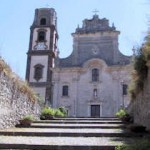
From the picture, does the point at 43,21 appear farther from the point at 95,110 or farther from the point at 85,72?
the point at 95,110

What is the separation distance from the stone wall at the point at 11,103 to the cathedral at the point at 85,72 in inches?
755

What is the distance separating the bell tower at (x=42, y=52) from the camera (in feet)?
121

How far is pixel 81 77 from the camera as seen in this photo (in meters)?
35.2

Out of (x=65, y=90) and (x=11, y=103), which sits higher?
(x=65, y=90)

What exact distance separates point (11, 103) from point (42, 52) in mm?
27077

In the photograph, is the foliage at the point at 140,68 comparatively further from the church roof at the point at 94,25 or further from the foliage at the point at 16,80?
the church roof at the point at 94,25

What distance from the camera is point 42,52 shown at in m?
38.7

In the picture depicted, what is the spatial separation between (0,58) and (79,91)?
24.1 m

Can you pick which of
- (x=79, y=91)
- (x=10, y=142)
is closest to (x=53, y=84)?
(x=79, y=91)

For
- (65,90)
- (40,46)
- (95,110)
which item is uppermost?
(40,46)

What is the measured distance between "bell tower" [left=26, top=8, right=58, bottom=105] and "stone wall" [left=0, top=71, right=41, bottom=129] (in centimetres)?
2141

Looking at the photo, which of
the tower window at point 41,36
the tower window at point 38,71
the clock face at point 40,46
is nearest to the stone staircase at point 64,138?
the tower window at point 38,71

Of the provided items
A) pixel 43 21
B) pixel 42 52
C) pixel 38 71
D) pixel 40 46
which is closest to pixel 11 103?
pixel 38 71

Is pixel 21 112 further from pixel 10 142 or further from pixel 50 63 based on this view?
pixel 50 63
